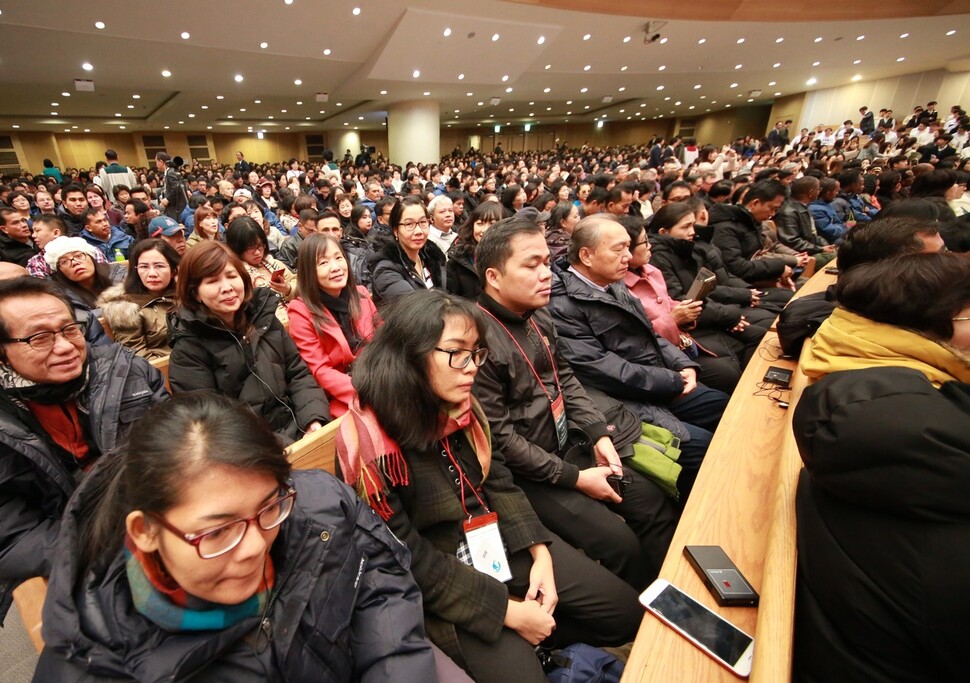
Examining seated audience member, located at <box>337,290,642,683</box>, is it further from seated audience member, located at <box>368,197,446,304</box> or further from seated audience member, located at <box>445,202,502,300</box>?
seated audience member, located at <box>445,202,502,300</box>

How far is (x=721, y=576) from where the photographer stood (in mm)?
1230

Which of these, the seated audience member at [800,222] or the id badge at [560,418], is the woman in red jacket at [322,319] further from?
the seated audience member at [800,222]

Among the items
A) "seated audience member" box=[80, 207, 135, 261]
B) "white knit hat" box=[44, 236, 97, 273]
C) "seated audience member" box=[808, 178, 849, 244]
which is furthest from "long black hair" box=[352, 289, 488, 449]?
Answer: "seated audience member" box=[808, 178, 849, 244]

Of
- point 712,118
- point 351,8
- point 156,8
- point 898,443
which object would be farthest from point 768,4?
point 712,118

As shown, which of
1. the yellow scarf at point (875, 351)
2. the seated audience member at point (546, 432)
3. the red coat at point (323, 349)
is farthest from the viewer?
the red coat at point (323, 349)

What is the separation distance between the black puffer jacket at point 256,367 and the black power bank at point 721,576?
1650mm

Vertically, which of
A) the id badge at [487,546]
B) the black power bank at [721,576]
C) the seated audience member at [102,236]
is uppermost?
the seated audience member at [102,236]

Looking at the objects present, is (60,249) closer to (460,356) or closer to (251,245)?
(251,245)

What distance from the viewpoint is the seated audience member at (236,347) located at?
1895mm

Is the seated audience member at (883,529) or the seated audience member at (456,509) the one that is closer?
the seated audience member at (883,529)

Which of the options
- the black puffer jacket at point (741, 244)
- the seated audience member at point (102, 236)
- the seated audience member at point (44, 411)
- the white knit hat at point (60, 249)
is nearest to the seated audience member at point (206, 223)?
the seated audience member at point (102, 236)

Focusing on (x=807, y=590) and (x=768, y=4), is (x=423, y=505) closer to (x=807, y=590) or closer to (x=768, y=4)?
(x=807, y=590)

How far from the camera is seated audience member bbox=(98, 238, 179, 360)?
2406 millimetres

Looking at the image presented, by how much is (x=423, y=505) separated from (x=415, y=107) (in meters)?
17.7
